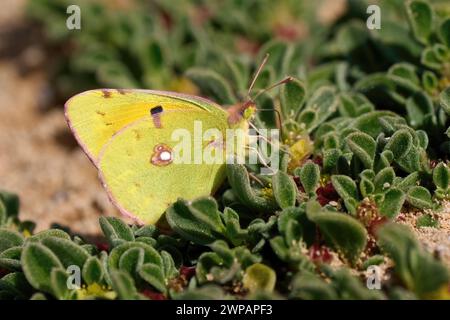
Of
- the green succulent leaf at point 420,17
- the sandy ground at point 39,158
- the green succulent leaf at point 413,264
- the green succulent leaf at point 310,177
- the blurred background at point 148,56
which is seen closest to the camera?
the green succulent leaf at point 413,264

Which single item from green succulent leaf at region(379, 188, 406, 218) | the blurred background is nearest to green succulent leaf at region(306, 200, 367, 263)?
green succulent leaf at region(379, 188, 406, 218)

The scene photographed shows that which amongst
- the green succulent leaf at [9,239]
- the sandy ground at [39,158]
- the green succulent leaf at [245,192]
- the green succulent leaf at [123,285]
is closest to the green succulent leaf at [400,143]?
the green succulent leaf at [245,192]

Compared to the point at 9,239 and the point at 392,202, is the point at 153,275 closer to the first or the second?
the point at 9,239

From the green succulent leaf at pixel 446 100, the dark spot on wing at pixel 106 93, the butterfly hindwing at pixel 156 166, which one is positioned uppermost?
the dark spot on wing at pixel 106 93

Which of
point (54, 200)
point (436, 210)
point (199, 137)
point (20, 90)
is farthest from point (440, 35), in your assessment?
point (20, 90)

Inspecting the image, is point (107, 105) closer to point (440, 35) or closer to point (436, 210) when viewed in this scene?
point (436, 210)

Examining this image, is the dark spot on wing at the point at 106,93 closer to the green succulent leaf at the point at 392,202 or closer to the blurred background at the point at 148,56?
the blurred background at the point at 148,56
